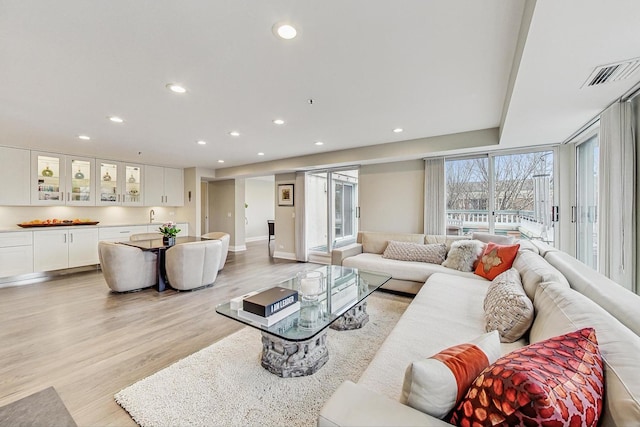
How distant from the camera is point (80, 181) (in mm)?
5414

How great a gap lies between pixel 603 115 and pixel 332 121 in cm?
269

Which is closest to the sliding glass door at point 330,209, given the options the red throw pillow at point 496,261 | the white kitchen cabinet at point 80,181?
the red throw pillow at point 496,261

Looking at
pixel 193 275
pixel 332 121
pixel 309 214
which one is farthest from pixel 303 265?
pixel 332 121

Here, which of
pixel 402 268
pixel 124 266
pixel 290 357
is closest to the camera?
pixel 290 357

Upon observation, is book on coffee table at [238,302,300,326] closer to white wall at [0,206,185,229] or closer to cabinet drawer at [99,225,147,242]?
cabinet drawer at [99,225,147,242]

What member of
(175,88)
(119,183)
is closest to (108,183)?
(119,183)

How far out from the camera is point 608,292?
1347 mm

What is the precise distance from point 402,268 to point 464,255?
32.0 inches

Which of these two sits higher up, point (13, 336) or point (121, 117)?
point (121, 117)

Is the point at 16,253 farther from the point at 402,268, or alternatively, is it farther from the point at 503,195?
the point at 503,195

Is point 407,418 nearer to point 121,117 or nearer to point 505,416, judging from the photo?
point 505,416

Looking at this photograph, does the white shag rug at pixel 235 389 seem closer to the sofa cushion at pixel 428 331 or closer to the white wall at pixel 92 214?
the sofa cushion at pixel 428 331

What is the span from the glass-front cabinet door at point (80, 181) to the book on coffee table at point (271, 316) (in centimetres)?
568

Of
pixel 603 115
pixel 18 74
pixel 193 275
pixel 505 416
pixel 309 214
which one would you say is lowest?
pixel 193 275
